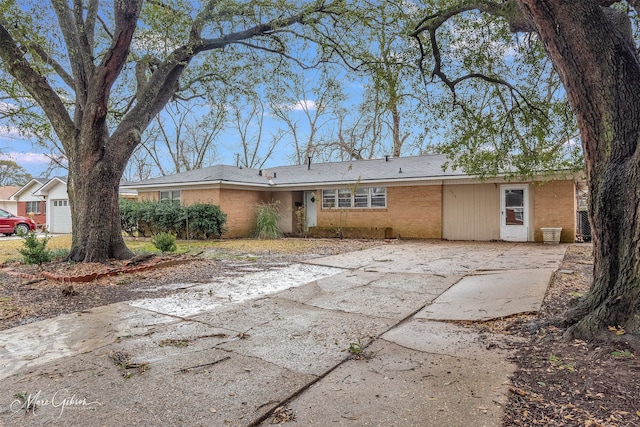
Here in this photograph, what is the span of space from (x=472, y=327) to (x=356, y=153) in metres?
22.9

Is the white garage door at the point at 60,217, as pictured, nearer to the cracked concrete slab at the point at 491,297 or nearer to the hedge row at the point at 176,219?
the hedge row at the point at 176,219

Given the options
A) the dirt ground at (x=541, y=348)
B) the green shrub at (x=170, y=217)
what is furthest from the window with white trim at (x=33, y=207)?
the dirt ground at (x=541, y=348)

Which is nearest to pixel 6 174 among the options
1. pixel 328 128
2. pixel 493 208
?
pixel 328 128

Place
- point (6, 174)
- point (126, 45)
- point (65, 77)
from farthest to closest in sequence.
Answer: point (6, 174) < point (65, 77) < point (126, 45)

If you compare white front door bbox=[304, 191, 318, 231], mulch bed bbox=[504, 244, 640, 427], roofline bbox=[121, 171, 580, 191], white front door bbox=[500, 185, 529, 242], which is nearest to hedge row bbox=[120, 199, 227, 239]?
roofline bbox=[121, 171, 580, 191]

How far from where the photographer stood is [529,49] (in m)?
7.19

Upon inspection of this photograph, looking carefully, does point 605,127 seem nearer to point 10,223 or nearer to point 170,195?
point 170,195

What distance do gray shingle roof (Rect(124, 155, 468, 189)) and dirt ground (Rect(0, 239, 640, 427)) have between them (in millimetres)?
8054

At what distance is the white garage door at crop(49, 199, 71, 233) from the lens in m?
23.6

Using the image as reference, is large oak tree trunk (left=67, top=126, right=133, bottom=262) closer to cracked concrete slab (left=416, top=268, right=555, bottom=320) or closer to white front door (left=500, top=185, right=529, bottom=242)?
cracked concrete slab (left=416, top=268, right=555, bottom=320)

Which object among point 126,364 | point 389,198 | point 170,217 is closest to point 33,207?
point 170,217

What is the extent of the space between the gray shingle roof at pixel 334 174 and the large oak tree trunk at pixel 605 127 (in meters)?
10.8

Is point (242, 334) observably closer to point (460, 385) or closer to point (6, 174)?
point (460, 385)

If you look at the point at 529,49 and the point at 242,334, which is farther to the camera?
the point at 529,49
